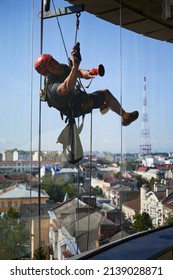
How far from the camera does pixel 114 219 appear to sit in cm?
260

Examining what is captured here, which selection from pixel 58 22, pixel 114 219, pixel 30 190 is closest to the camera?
pixel 30 190

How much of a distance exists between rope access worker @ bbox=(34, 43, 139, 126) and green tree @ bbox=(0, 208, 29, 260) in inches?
23.5

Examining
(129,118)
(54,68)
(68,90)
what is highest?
(54,68)

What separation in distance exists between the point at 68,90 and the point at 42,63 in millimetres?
223

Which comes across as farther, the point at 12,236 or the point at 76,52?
the point at 76,52

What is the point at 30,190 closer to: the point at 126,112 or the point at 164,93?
the point at 126,112

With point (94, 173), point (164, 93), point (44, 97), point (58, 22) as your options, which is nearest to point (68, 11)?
point (58, 22)

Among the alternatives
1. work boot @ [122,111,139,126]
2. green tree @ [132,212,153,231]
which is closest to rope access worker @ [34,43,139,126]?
work boot @ [122,111,139,126]

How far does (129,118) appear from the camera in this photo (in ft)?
9.02

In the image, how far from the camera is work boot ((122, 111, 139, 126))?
270 centimetres

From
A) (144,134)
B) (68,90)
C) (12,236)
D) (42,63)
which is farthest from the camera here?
(144,134)

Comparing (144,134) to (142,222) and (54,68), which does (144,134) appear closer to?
(142,222)

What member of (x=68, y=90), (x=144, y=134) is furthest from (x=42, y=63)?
(x=144, y=134)

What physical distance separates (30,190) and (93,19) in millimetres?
1067
